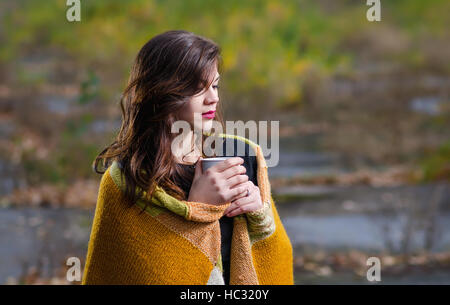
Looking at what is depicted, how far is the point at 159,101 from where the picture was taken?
1.20 meters

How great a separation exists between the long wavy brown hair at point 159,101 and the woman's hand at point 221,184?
6cm

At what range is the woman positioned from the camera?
116 cm

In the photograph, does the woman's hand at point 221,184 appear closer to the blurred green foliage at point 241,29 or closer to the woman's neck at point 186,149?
the woman's neck at point 186,149

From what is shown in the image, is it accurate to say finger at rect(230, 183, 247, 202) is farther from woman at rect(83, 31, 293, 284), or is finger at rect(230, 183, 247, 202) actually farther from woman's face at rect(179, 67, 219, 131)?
woman's face at rect(179, 67, 219, 131)

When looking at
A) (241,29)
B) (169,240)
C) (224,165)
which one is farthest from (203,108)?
(241,29)

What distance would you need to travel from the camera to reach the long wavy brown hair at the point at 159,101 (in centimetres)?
116

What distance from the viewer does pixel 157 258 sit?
1.17m

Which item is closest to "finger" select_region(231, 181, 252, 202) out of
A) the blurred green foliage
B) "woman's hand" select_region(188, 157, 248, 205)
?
"woman's hand" select_region(188, 157, 248, 205)

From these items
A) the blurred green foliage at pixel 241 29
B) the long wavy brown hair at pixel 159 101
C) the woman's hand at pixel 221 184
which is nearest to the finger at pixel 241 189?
the woman's hand at pixel 221 184

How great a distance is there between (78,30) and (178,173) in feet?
15.9

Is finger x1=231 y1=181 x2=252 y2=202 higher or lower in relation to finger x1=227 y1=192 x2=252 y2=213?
higher

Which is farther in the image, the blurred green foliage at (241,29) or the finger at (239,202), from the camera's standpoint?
the blurred green foliage at (241,29)
